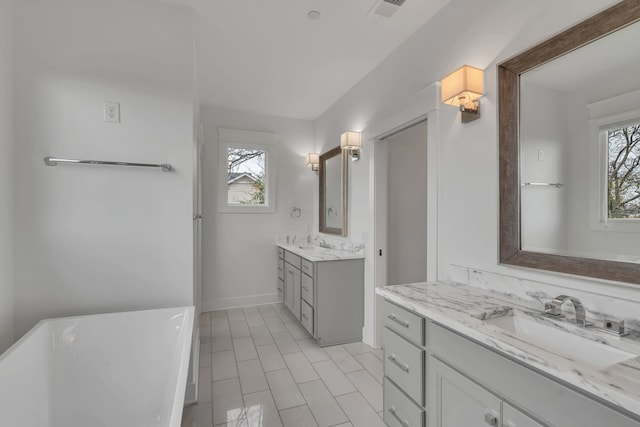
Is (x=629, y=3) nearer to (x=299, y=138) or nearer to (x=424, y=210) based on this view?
(x=424, y=210)

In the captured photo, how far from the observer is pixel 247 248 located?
4.14 metres

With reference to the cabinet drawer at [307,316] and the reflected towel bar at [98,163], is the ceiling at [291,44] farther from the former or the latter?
the cabinet drawer at [307,316]

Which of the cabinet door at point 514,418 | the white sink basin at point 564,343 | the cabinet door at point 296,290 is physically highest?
the white sink basin at point 564,343

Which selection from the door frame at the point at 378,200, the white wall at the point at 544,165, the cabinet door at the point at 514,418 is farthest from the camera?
the door frame at the point at 378,200

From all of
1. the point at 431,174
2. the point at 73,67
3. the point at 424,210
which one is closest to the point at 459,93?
the point at 431,174

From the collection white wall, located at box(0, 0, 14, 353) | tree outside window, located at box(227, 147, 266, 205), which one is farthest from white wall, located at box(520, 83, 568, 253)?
tree outside window, located at box(227, 147, 266, 205)

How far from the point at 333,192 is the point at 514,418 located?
2915 mm

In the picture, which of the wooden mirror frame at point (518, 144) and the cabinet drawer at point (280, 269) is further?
the cabinet drawer at point (280, 269)

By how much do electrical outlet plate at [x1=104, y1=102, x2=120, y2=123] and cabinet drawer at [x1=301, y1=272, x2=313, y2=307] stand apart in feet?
6.62

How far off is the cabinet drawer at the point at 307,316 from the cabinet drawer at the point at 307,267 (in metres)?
0.34

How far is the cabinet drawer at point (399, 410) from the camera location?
1.42 m

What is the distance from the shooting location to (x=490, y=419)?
106cm

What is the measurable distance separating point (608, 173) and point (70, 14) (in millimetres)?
2935

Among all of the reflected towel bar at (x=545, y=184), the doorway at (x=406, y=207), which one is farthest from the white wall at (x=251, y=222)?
the reflected towel bar at (x=545, y=184)
